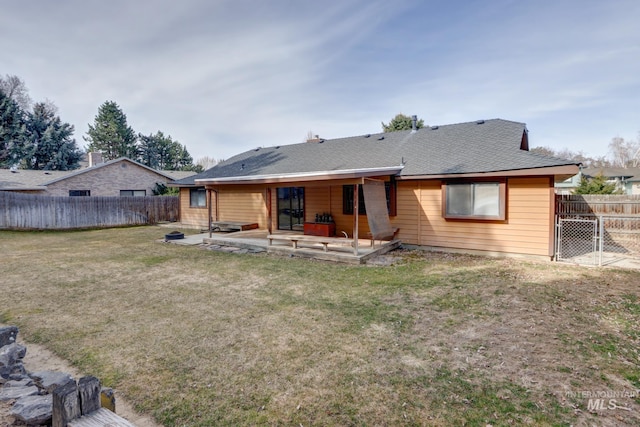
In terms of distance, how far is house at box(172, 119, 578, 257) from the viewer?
8.02 metres

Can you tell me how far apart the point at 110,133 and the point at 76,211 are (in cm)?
2497

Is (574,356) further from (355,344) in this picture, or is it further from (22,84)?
(22,84)

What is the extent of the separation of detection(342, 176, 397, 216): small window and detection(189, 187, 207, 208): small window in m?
8.27

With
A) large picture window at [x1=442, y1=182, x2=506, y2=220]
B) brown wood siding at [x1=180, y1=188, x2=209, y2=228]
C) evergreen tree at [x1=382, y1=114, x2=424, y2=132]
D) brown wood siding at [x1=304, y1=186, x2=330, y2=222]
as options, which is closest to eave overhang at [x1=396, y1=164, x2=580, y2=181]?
large picture window at [x1=442, y1=182, x2=506, y2=220]

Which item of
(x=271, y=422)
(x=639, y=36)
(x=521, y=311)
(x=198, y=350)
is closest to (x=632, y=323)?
(x=521, y=311)

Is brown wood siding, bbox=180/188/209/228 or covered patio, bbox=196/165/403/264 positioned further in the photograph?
brown wood siding, bbox=180/188/209/228

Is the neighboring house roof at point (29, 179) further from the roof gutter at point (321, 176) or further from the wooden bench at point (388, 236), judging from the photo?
the wooden bench at point (388, 236)

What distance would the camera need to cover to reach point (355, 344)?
12.2 feet

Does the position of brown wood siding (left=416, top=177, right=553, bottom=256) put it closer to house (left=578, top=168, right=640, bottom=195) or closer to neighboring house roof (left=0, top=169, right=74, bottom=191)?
neighboring house roof (left=0, top=169, right=74, bottom=191)

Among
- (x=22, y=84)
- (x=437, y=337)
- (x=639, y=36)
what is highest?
(x=22, y=84)

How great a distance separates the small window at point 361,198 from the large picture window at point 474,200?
1.57 m

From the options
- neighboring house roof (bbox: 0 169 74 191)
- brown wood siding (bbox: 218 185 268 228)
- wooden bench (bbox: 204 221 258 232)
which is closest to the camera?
wooden bench (bbox: 204 221 258 232)

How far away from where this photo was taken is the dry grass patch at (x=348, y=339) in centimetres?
264

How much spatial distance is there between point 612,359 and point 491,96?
608 inches
